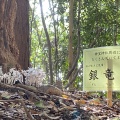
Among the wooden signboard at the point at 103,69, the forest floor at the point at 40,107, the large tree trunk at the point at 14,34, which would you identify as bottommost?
the forest floor at the point at 40,107

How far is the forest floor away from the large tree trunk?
0.57m

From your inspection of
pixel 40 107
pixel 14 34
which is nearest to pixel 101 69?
pixel 14 34

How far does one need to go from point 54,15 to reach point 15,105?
6.74 m

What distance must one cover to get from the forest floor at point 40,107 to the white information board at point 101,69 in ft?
1.24

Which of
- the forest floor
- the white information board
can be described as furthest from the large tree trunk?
the white information board

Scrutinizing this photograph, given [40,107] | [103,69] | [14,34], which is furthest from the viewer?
[14,34]

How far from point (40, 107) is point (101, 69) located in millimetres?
1433

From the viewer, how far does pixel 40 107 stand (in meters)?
2.96

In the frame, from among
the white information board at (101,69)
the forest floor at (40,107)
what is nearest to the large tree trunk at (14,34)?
the forest floor at (40,107)

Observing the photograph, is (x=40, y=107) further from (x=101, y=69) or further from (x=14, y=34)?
(x=14, y=34)

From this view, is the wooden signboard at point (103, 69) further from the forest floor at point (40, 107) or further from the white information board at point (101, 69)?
the forest floor at point (40, 107)

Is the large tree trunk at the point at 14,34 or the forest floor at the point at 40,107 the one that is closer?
the forest floor at the point at 40,107

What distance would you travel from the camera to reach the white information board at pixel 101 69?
414 cm

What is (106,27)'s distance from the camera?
314 inches
